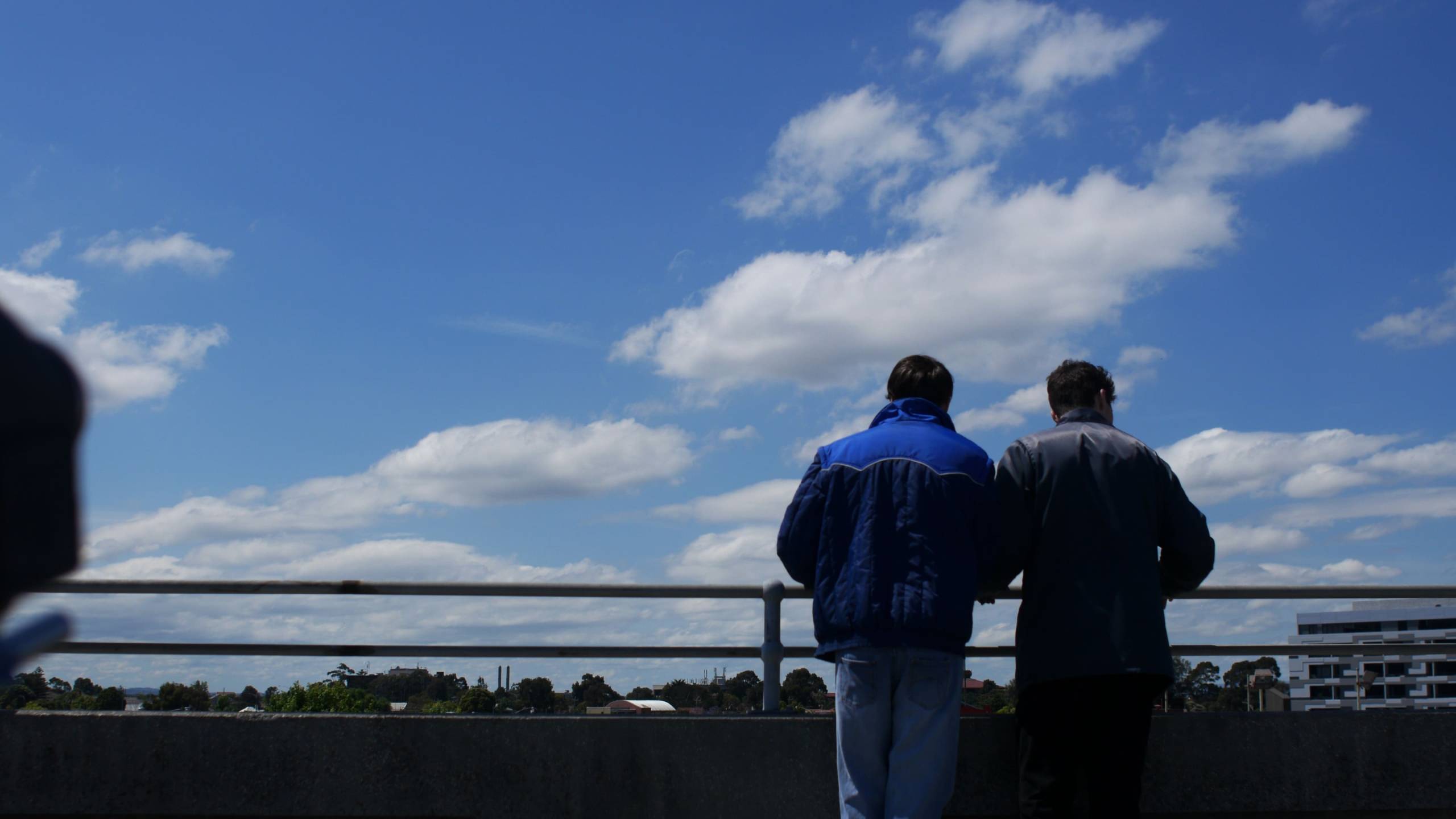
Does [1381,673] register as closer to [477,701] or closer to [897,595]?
[897,595]

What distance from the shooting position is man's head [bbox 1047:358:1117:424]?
4.80 m

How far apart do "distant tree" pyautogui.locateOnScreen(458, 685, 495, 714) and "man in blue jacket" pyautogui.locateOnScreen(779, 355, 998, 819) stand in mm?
1739

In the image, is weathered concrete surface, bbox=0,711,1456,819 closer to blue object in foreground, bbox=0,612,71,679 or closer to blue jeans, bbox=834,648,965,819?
blue jeans, bbox=834,648,965,819

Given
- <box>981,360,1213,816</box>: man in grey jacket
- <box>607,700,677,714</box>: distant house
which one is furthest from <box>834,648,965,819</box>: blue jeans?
<box>607,700,677,714</box>: distant house

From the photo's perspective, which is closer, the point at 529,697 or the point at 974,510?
the point at 974,510

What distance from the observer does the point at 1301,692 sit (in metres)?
6.21

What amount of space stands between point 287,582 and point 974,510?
3.02 metres

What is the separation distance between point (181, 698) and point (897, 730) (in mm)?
3268

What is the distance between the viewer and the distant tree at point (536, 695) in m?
5.50

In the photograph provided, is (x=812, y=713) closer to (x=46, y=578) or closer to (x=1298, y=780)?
(x=1298, y=780)

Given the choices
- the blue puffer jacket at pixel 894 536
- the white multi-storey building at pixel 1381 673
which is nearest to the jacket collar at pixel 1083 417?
the blue puffer jacket at pixel 894 536

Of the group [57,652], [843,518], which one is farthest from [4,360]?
[57,652]

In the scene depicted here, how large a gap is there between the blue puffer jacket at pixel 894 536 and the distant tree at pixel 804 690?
3.63 ft

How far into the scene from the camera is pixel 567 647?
206 inches
